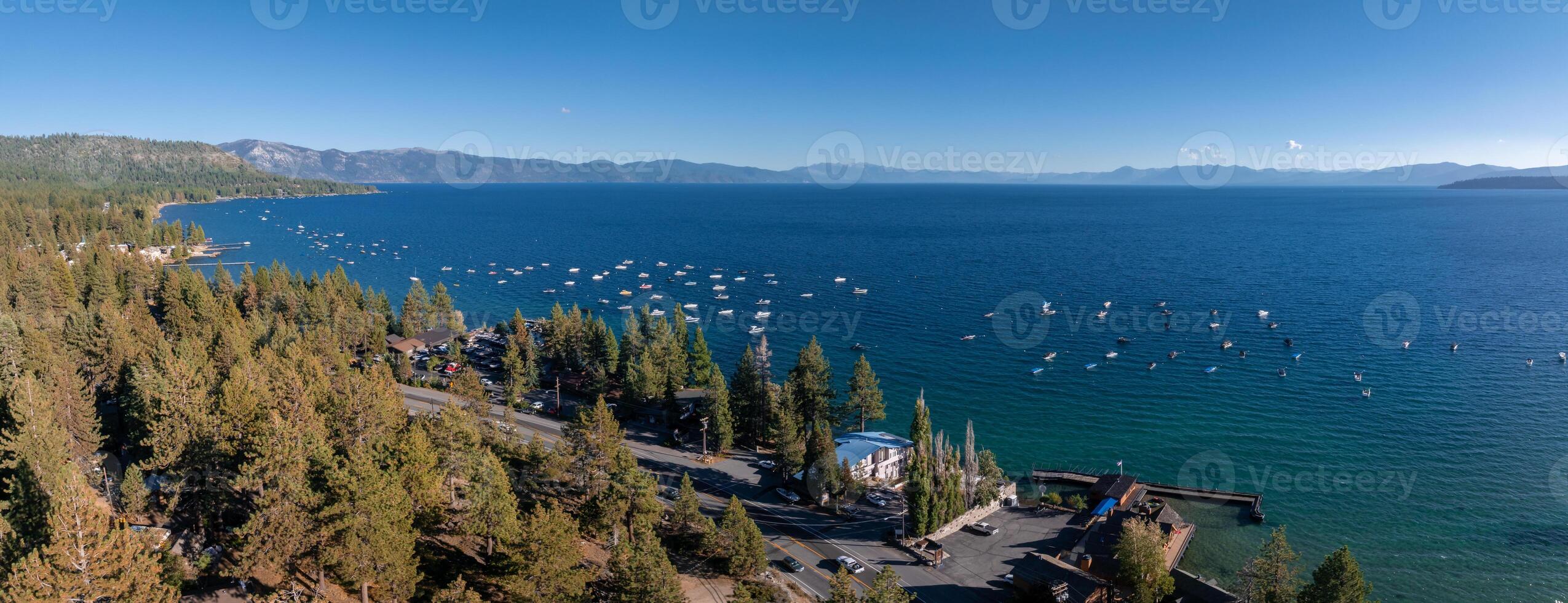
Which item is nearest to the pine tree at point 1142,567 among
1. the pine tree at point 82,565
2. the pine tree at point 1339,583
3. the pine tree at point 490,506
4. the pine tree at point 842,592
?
the pine tree at point 1339,583

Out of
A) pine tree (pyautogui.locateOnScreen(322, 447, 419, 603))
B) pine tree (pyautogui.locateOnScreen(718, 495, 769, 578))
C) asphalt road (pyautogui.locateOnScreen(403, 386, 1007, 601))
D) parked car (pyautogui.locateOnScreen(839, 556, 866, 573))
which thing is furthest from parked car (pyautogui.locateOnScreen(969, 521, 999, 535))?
pine tree (pyautogui.locateOnScreen(322, 447, 419, 603))

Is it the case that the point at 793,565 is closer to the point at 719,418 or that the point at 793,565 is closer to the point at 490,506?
the point at 490,506

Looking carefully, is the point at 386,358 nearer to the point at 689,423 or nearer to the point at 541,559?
the point at 689,423

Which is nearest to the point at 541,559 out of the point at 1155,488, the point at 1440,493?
the point at 1155,488

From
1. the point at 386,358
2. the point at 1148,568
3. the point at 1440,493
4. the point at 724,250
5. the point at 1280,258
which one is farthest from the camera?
the point at 724,250

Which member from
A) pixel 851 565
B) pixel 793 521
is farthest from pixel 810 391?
pixel 851 565
